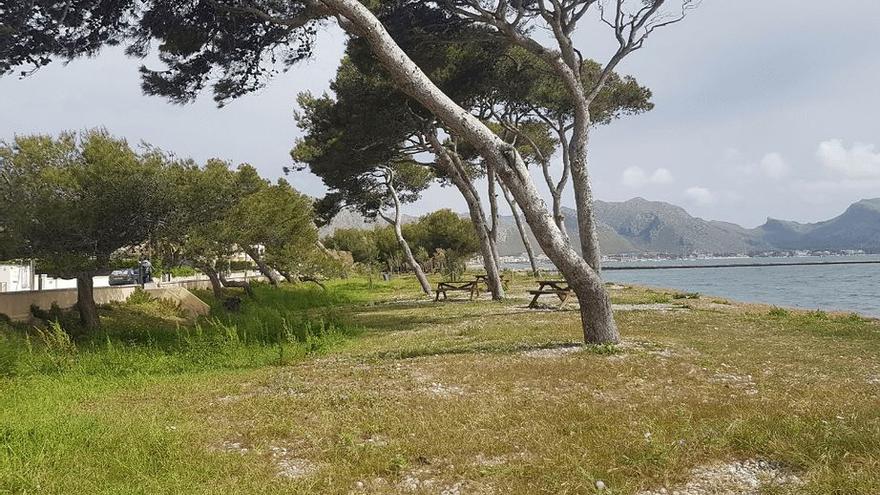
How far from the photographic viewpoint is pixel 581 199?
1544 cm

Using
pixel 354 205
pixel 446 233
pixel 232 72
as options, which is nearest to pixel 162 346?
pixel 232 72

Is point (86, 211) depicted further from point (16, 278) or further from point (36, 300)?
point (16, 278)

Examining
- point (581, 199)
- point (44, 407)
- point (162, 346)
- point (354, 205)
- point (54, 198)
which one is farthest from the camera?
point (354, 205)

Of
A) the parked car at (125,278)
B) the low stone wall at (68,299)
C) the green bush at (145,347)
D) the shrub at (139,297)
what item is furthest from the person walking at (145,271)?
the green bush at (145,347)

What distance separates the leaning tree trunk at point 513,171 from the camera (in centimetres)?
934

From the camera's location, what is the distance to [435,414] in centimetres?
542

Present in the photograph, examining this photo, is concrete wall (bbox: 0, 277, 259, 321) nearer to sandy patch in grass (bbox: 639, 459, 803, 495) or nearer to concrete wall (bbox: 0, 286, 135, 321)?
concrete wall (bbox: 0, 286, 135, 321)

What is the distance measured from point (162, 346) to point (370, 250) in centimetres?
4579

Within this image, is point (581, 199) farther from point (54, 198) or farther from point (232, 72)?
point (54, 198)

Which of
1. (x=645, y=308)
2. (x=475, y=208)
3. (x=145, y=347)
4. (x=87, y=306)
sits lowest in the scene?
(x=645, y=308)

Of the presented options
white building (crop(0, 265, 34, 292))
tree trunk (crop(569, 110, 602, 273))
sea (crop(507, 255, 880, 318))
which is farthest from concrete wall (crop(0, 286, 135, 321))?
sea (crop(507, 255, 880, 318))

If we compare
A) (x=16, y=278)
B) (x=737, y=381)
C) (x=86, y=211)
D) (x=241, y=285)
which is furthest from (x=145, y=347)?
(x=16, y=278)

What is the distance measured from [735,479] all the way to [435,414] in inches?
101

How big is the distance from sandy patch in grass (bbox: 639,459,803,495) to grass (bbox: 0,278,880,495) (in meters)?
0.08
